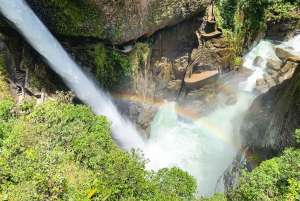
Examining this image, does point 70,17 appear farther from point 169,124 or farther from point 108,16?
point 169,124

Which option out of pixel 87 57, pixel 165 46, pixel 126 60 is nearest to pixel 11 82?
pixel 87 57

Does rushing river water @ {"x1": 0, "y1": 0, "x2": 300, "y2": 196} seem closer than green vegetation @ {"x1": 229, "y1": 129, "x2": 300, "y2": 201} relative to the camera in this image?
No

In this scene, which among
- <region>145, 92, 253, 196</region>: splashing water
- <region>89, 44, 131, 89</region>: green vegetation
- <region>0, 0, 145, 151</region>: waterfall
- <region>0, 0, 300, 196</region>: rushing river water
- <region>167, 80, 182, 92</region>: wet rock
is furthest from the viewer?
<region>167, 80, 182, 92</region>: wet rock

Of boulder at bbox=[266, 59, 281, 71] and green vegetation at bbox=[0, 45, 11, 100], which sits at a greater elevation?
boulder at bbox=[266, 59, 281, 71]

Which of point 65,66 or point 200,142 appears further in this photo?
point 200,142

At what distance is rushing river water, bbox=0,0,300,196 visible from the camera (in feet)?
32.2

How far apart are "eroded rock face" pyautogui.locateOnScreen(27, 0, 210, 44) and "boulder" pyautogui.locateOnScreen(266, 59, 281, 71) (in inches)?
395

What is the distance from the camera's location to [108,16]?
1077 cm

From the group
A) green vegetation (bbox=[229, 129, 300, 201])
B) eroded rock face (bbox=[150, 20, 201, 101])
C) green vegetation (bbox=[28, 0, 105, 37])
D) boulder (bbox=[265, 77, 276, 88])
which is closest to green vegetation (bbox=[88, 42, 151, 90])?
green vegetation (bbox=[28, 0, 105, 37])

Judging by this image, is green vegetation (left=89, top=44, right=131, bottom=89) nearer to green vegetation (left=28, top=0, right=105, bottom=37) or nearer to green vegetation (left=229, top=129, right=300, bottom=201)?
green vegetation (left=28, top=0, right=105, bottom=37)

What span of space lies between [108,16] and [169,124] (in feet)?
31.1

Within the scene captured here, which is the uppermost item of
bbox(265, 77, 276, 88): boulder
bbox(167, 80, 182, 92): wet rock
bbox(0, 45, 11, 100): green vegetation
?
bbox(265, 77, 276, 88): boulder

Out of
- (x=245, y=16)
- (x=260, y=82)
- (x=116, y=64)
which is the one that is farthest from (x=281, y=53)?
(x=116, y=64)

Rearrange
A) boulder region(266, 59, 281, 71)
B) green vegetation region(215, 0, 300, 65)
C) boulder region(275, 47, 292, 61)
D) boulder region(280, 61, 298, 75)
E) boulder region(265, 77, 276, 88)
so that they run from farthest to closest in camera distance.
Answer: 1. boulder region(275, 47, 292, 61)
2. boulder region(266, 59, 281, 71)
3. boulder region(265, 77, 276, 88)
4. green vegetation region(215, 0, 300, 65)
5. boulder region(280, 61, 298, 75)
